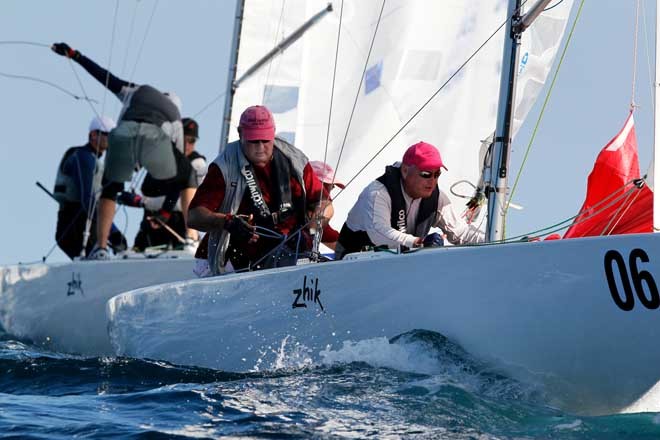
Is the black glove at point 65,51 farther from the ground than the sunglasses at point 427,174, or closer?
farther from the ground

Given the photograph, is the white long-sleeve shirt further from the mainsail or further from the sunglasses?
the mainsail

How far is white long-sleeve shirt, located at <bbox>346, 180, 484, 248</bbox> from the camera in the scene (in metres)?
5.61

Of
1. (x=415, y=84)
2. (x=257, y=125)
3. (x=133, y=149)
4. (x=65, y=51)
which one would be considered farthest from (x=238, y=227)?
(x=65, y=51)

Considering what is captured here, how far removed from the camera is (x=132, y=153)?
9586 millimetres

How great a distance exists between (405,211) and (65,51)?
5932 millimetres

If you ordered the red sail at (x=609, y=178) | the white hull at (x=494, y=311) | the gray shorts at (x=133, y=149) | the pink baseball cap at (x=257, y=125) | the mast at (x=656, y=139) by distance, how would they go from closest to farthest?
the white hull at (x=494, y=311)
the mast at (x=656, y=139)
the red sail at (x=609, y=178)
the pink baseball cap at (x=257, y=125)
the gray shorts at (x=133, y=149)

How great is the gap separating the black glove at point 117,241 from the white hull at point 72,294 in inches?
39.3

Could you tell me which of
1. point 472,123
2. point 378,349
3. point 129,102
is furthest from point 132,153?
point 378,349

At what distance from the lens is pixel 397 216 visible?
5.77m

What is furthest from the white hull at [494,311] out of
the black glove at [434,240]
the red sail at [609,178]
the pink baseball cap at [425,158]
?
the red sail at [609,178]

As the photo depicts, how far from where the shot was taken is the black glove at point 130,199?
993 centimetres

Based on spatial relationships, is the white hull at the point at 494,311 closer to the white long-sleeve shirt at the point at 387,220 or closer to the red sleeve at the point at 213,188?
the white long-sleeve shirt at the point at 387,220

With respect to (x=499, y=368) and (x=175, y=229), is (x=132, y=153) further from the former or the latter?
(x=499, y=368)

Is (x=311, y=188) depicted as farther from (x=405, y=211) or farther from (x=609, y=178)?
(x=609, y=178)
